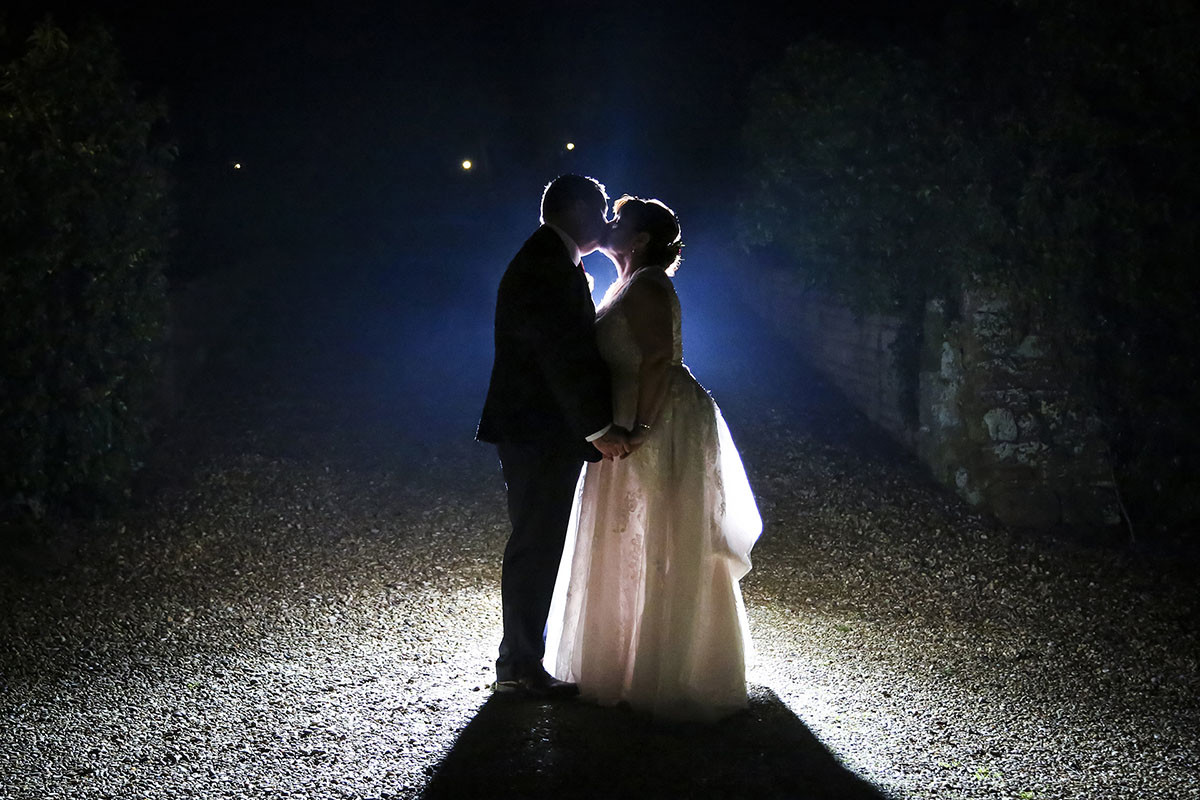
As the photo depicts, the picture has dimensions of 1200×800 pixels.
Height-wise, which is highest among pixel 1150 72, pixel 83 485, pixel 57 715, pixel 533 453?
pixel 1150 72

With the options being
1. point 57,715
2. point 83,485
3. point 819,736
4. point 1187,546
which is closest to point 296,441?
point 83,485

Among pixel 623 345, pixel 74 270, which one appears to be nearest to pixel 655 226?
pixel 623 345

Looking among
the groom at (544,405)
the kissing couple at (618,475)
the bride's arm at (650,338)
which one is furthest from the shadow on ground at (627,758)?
the bride's arm at (650,338)

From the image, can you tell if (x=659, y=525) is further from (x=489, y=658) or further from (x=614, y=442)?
(x=489, y=658)

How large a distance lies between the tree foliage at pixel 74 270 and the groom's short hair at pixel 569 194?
427cm

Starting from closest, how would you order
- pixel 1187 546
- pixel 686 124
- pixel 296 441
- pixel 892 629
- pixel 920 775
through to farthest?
pixel 920 775, pixel 892 629, pixel 1187 546, pixel 296 441, pixel 686 124

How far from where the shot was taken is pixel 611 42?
665 inches

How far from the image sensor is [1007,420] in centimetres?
790

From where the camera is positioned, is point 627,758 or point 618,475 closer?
point 627,758

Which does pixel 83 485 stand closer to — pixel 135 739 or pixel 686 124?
pixel 135 739

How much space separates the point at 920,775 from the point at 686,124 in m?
11.6

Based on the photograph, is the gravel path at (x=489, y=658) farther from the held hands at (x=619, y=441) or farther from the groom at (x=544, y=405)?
the held hands at (x=619, y=441)

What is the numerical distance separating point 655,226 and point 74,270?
195 inches

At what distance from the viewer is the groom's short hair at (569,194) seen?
427cm
